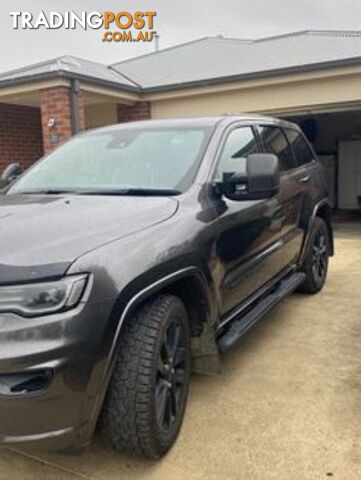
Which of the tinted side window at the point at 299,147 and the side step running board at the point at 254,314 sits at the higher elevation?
the tinted side window at the point at 299,147

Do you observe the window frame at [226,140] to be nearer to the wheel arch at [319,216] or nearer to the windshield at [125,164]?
the windshield at [125,164]

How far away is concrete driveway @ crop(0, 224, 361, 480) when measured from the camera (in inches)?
102

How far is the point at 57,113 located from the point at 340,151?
10356 mm

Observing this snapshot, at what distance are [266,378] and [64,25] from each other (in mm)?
9834

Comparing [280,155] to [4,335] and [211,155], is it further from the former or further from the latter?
[4,335]

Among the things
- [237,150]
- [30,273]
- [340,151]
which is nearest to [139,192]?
[237,150]

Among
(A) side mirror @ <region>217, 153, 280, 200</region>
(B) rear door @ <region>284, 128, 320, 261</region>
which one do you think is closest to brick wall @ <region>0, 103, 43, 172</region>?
(B) rear door @ <region>284, 128, 320, 261</region>

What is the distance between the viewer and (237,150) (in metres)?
3.73


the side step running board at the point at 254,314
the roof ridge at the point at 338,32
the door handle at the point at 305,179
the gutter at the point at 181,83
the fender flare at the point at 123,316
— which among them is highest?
the roof ridge at the point at 338,32

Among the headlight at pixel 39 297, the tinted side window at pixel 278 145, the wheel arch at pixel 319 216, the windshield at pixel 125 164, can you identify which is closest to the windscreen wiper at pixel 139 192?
the windshield at pixel 125 164

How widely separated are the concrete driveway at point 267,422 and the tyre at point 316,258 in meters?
0.86

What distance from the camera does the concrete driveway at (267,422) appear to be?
102 inches

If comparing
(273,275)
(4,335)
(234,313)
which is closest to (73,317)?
(4,335)

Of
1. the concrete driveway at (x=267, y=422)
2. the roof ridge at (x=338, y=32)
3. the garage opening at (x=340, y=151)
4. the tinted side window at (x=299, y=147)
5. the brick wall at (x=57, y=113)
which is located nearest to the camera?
the concrete driveway at (x=267, y=422)
